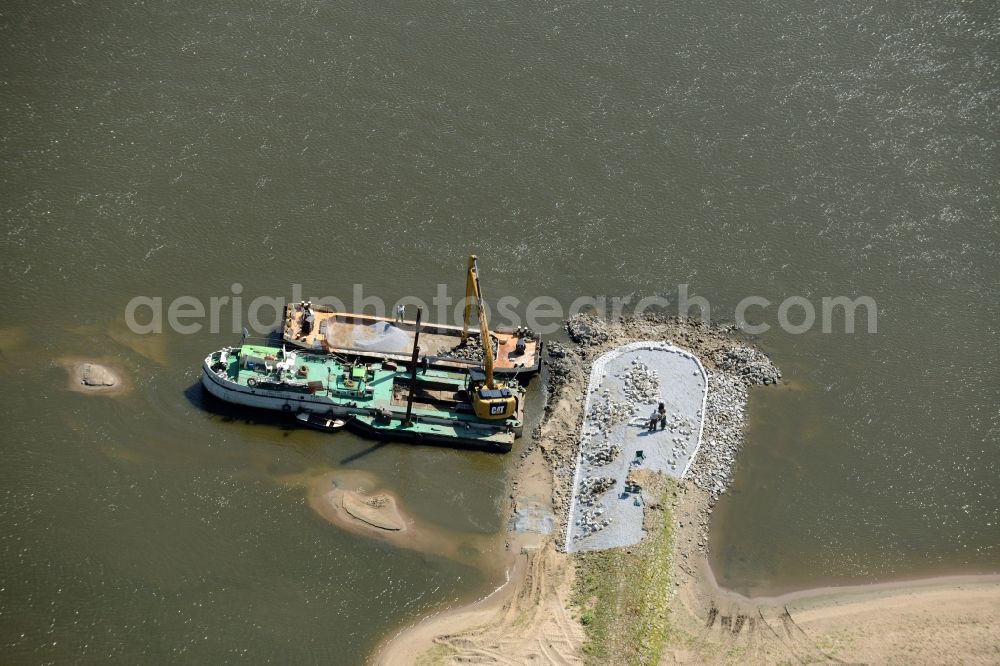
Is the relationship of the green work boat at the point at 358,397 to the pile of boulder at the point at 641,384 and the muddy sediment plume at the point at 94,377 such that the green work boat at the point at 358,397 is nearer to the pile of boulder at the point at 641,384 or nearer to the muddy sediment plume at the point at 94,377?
the muddy sediment plume at the point at 94,377

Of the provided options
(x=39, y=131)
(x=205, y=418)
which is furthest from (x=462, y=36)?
(x=205, y=418)

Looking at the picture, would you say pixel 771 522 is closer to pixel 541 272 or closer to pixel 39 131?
pixel 541 272

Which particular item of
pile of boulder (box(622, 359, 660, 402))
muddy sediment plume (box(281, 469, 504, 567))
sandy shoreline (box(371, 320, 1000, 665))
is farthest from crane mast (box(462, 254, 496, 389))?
muddy sediment plume (box(281, 469, 504, 567))

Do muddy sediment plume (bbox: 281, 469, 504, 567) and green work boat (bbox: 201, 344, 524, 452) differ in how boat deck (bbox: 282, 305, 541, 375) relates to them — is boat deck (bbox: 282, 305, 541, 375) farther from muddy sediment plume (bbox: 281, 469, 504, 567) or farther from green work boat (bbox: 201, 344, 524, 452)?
muddy sediment plume (bbox: 281, 469, 504, 567)

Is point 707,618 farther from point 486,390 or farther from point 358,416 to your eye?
point 358,416

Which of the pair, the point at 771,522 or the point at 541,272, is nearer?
the point at 771,522

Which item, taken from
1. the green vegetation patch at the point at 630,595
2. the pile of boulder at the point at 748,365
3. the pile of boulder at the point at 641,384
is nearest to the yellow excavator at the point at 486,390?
the pile of boulder at the point at 641,384
